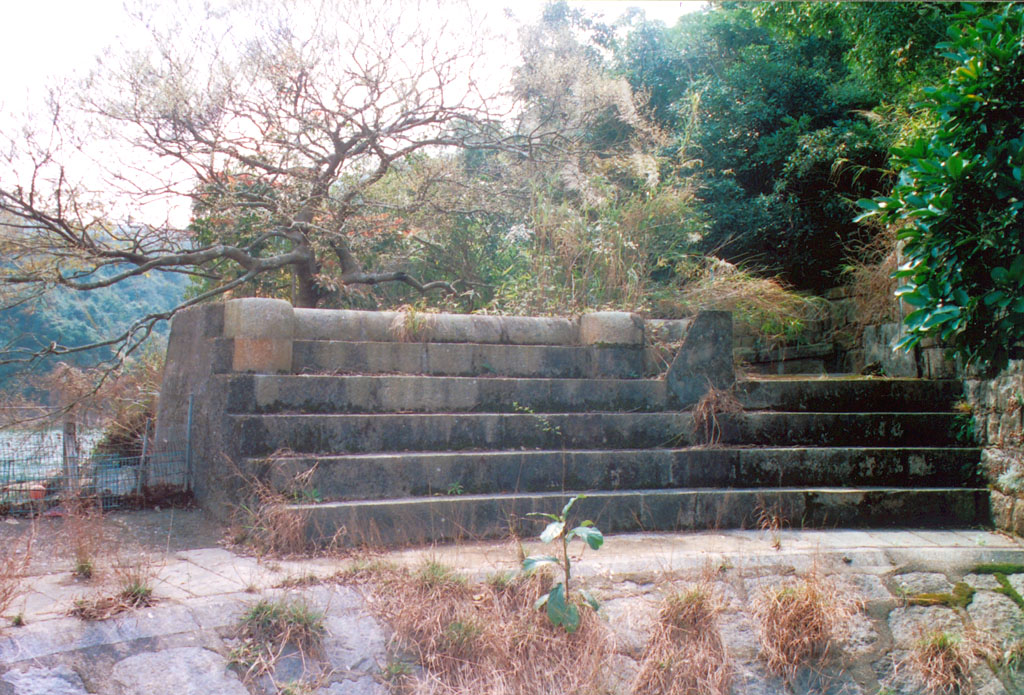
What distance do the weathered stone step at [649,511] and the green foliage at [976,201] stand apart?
4.52ft

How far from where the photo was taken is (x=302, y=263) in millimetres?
9414

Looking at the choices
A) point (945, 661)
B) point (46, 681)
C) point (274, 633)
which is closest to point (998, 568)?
point (945, 661)

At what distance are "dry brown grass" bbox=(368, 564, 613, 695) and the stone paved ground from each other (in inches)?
4.2

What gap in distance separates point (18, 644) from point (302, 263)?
711 cm

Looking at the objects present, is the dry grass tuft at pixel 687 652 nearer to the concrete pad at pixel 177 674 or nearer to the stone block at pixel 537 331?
the concrete pad at pixel 177 674

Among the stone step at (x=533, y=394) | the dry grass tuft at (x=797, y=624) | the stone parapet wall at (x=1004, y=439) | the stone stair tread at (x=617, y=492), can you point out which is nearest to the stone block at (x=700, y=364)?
the stone step at (x=533, y=394)

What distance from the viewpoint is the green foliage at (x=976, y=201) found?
3688 millimetres

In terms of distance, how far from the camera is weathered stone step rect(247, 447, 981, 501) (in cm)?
437

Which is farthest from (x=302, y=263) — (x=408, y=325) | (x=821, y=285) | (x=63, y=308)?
(x=821, y=285)

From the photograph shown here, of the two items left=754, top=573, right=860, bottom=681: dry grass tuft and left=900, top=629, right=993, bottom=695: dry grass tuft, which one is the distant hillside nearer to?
left=754, top=573, right=860, bottom=681: dry grass tuft

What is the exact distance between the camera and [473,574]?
11.3 ft

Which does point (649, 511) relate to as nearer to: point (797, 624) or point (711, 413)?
point (711, 413)

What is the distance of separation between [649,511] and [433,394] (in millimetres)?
1583

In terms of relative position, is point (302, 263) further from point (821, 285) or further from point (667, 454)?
point (821, 285)
